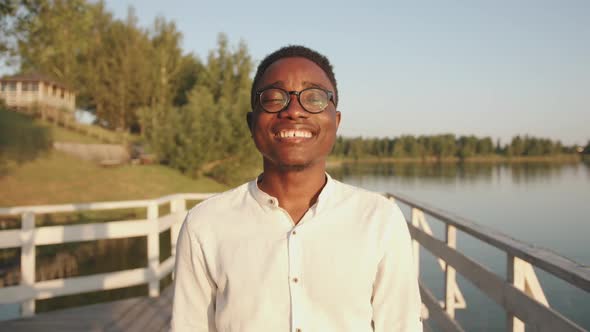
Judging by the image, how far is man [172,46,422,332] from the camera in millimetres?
1326

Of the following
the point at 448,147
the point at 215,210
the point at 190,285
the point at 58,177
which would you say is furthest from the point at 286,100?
the point at 448,147

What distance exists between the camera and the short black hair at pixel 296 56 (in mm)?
1541

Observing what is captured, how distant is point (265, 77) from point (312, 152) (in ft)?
0.99

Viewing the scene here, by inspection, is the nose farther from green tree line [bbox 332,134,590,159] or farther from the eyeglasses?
green tree line [bbox 332,134,590,159]

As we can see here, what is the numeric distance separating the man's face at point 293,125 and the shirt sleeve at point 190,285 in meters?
0.39

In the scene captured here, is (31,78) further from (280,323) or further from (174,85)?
(280,323)

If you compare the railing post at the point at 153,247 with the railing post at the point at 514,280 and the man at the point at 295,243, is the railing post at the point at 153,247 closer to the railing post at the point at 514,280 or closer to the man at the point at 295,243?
the man at the point at 295,243

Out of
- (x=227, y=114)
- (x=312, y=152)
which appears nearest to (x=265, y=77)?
(x=312, y=152)

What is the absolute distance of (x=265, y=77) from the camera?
1510 mm

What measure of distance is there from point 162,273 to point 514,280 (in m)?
4.16

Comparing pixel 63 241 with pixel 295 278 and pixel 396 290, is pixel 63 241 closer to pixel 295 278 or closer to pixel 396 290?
pixel 295 278

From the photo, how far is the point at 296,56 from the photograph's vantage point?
153 centimetres

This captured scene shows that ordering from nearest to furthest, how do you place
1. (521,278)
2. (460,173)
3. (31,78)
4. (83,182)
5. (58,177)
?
(521,278)
(58,177)
(83,182)
(31,78)
(460,173)

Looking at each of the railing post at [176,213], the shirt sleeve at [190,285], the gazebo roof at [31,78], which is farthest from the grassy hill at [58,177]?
the shirt sleeve at [190,285]
